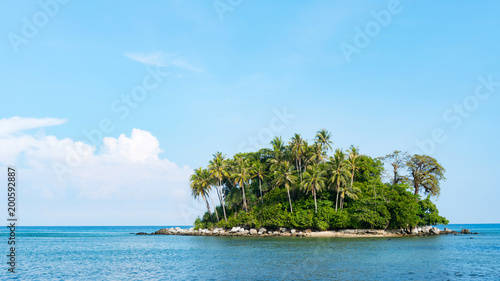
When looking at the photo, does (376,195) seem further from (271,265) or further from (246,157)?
(271,265)

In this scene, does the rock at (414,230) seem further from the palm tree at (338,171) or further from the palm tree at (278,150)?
the palm tree at (278,150)

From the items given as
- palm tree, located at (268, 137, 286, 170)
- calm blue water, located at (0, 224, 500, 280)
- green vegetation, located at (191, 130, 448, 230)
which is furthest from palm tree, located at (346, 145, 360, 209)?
calm blue water, located at (0, 224, 500, 280)

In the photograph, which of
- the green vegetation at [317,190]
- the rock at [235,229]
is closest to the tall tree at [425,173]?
the green vegetation at [317,190]

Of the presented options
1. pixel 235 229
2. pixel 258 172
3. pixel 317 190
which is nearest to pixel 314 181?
pixel 317 190

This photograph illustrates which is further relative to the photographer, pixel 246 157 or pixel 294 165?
pixel 246 157

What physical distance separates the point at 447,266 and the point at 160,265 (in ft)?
90.0

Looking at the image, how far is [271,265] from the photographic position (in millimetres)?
35969

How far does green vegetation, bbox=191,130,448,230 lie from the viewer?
2889 inches

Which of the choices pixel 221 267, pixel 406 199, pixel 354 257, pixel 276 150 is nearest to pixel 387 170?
pixel 406 199

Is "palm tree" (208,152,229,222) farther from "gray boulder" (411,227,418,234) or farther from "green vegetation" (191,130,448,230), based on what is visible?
"gray boulder" (411,227,418,234)

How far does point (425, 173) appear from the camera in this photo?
85.6m

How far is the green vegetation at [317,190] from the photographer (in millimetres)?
73375

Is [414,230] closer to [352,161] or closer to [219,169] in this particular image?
[352,161]

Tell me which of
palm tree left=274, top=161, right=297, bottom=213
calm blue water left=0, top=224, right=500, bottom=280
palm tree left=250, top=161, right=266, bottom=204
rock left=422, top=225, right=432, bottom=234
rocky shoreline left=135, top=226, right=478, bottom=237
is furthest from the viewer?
palm tree left=250, top=161, right=266, bottom=204
